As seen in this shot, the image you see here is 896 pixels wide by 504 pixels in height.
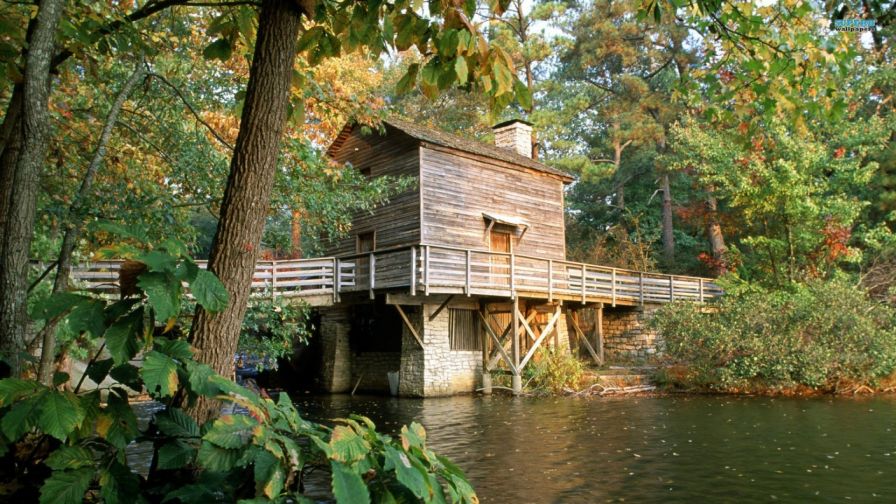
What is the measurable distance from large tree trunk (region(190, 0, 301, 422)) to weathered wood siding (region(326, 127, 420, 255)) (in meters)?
15.6

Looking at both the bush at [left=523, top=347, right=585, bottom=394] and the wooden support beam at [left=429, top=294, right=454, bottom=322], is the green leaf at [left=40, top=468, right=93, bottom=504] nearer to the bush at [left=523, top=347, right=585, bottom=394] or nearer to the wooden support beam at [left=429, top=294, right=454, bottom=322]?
the wooden support beam at [left=429, top=294, right=454, bottom=322]

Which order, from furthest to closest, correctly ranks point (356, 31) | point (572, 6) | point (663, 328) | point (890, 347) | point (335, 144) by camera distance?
point (572, 6)
point (335, 144)
point (663, 328)
point (890, 347)
point (356, 31)

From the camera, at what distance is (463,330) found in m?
20.0

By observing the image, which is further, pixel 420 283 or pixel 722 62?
pixel 420 283

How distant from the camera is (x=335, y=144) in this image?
73.8 ft

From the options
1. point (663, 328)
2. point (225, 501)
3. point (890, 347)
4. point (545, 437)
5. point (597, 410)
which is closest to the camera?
point (225, 501)

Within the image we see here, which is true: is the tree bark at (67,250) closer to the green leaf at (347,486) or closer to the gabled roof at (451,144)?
the green leaf at (347,486)

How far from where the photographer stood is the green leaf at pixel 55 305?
2524mm

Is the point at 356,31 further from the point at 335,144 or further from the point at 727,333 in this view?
the point at 335,144

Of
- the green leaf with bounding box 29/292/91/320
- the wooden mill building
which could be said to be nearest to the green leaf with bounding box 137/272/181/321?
the green leaf with bounding box 29/292/91/320

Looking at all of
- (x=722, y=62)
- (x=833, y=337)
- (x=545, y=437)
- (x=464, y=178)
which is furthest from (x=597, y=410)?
(x=722, y=62)

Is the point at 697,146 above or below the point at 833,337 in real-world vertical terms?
Answer: above

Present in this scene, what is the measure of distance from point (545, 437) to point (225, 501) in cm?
886

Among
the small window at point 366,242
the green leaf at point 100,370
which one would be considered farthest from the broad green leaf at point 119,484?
the small window at point 366,242
